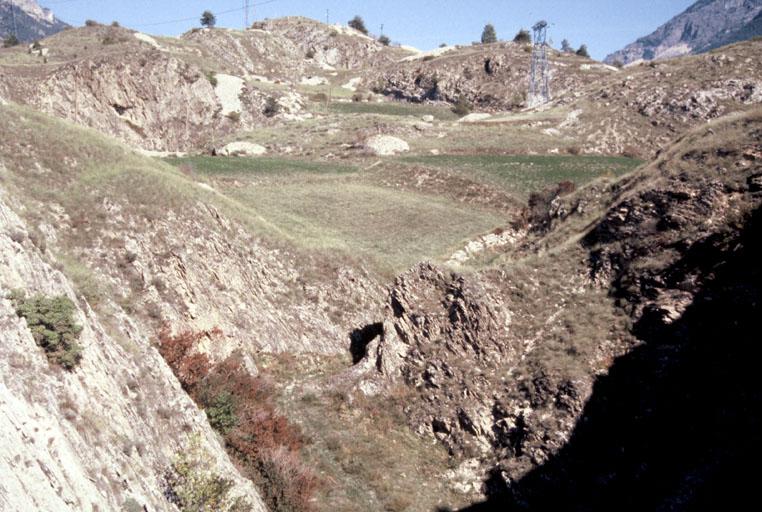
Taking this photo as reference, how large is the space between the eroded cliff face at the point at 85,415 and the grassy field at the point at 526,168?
43667 mm

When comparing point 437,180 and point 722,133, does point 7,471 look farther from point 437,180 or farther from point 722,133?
point 437,180

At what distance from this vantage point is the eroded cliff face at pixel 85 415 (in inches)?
352

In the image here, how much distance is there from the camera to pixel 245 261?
98.3 ft

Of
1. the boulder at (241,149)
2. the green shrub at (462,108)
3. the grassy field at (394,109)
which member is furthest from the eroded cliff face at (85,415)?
the green shrub at (462,108)

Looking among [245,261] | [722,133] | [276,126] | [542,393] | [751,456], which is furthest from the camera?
[276,126]

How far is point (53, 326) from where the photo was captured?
12.3 meters

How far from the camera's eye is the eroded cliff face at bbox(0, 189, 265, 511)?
Result: 8.95m

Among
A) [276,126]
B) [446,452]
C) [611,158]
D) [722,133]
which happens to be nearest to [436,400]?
[446,452]

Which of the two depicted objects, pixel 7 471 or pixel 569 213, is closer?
pixel 7 471

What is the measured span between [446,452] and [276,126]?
74.1 metres

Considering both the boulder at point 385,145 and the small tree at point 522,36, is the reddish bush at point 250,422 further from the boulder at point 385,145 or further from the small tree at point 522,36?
the small tree at point 522,36

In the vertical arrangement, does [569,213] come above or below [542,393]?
above

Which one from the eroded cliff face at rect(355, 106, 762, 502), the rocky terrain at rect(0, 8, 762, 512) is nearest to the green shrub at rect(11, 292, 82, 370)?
the rocky terrain at rect(0, 8, 762, 512)

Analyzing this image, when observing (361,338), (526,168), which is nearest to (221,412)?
(361,338)
